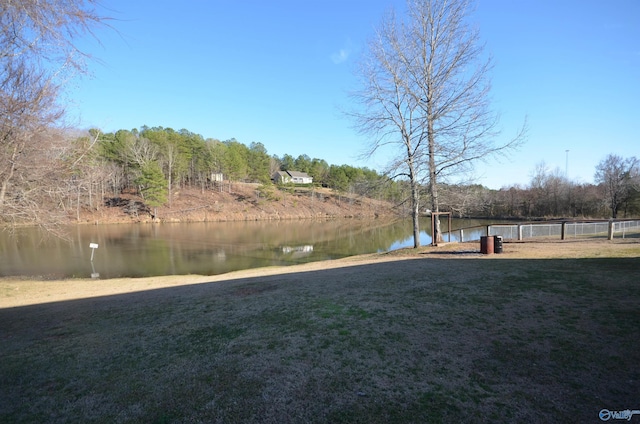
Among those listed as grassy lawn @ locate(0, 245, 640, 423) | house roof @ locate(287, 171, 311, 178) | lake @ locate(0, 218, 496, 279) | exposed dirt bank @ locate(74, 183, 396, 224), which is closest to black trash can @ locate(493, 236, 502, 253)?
grassy lawn @ locate(0, 245, 640, 423)

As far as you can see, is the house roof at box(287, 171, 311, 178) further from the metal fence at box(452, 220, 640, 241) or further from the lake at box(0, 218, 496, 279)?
the metal fence at box(452, 220, 640, 241)

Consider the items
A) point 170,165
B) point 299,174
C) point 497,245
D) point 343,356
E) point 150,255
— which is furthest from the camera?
point 299,174

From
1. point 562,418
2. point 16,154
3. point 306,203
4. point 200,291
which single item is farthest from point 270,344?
point 306,203

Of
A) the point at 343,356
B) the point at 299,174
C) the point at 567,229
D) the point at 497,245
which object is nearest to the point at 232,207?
the point at 299,174

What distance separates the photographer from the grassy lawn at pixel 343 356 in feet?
10.1

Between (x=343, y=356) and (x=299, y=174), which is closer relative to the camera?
(x=343, y=356)

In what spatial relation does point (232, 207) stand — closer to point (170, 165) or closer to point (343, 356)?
point (170, 165)

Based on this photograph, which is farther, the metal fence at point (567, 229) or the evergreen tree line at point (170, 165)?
the evergreen tree line at point (170, 165)

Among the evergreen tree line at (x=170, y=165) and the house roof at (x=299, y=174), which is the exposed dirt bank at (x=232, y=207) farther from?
the house roof at (x=299, y=174)

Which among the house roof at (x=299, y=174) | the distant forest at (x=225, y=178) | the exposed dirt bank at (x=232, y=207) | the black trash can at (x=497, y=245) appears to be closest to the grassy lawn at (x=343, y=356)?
the black trash can at (x=497, y=245)

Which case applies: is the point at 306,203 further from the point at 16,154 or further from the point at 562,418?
the point at 562,418

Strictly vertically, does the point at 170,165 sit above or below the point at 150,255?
above

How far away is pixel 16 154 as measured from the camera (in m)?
7.31

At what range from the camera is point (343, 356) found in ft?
13.4
